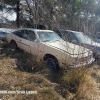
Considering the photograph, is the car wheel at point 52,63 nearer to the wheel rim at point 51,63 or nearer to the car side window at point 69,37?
the wheel rim at point 51,63

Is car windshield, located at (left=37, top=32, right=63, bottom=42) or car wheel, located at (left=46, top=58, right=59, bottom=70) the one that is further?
car windshield, located at (left=37, top=32, right=63, bottom=42)

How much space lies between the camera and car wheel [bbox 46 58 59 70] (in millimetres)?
3447

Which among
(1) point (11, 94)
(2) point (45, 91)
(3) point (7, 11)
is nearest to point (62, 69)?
(2) point (45, 91)

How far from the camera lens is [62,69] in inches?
132

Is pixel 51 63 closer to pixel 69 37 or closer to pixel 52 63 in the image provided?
pixel 52 63

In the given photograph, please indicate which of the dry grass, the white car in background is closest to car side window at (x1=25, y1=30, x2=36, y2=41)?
the white car in background

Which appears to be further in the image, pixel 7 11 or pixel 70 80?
pixel 7 11

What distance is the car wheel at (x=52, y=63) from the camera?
11.3 ft

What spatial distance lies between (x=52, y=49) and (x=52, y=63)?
53 cm

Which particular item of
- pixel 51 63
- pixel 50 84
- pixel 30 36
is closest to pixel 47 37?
pixel 30 36

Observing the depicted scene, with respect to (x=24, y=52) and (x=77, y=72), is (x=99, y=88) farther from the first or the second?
(x=24, y=52)

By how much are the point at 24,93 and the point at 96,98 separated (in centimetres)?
176

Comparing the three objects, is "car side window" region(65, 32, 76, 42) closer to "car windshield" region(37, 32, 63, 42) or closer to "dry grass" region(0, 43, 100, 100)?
"car windshield" region(37, 32, 63, 42)

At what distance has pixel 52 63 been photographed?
11.6 ft
